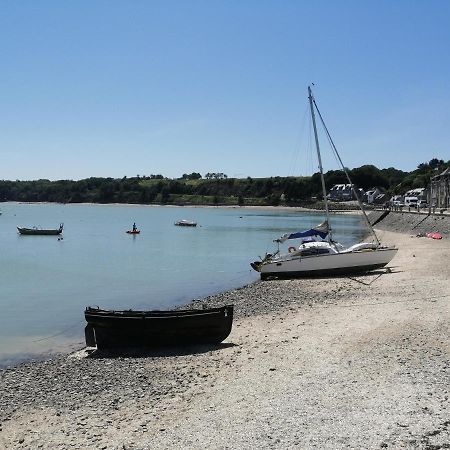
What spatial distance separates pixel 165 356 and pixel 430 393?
798 cm

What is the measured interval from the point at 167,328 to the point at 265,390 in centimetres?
569

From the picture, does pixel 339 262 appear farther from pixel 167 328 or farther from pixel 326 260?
pixel 167 328

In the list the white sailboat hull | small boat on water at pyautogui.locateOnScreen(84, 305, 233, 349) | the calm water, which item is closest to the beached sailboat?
the white sailboat hull

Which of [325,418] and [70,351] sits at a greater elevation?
[325,418]

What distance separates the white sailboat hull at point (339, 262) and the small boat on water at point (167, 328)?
14.5m

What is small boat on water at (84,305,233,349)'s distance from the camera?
1688 centimetres

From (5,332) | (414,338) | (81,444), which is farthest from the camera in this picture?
(5,332)

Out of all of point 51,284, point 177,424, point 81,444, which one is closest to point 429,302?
point 177,424

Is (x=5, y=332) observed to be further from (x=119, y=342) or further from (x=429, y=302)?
(x=429, y=302)

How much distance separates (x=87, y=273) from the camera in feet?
142

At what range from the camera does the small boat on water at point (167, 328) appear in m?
16.9

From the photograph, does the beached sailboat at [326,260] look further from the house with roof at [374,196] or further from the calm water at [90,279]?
the house with roof at [374,196]

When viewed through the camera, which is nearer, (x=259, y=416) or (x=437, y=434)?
(x=437, y=434)

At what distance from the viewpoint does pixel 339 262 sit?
3030cm
